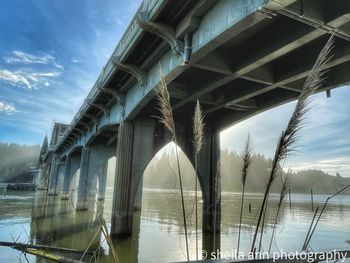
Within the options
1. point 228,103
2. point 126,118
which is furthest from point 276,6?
point 126,118

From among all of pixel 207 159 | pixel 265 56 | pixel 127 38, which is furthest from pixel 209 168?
pixel 265 56

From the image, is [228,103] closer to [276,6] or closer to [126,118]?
[126,118]

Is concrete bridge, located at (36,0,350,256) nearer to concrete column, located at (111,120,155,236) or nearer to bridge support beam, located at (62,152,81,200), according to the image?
concrete column, located at (111,120,155,236)

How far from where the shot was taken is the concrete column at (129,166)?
14.9 m

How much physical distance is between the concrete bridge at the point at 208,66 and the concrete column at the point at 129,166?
54mm

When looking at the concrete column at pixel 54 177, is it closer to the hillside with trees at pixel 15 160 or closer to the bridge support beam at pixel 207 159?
the bridge support beam at pixel 207 159

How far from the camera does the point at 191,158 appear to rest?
60.7ft

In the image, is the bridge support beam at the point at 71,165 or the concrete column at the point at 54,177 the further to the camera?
the concrete column at the point at 54,177

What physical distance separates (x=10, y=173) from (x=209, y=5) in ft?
482

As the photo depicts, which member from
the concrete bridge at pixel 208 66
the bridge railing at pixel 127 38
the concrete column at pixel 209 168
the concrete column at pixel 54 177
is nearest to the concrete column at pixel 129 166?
the concrete bridge at pixel 208 66

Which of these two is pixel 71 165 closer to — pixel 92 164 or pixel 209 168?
pixel 92 164

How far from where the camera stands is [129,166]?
51.2 feet

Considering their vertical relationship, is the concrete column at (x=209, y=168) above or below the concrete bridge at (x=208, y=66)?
below

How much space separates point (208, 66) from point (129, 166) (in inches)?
328
